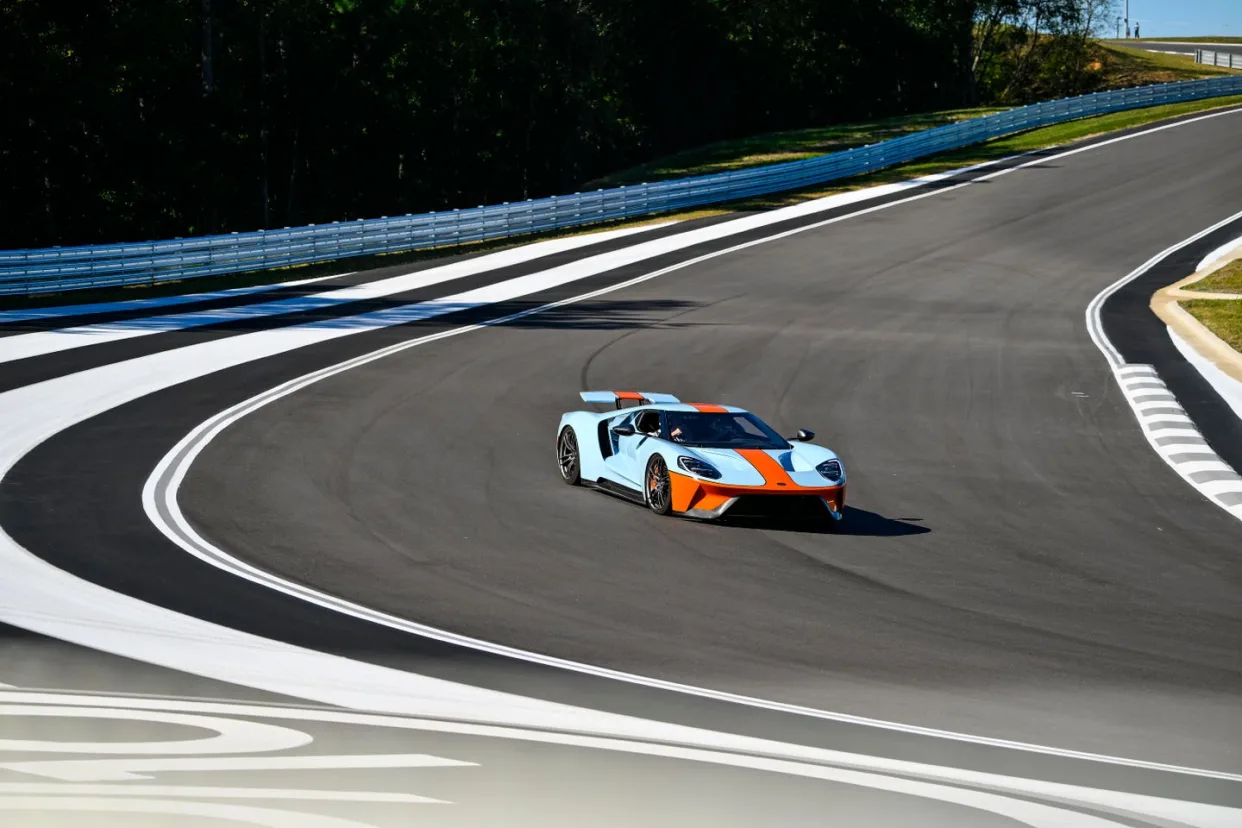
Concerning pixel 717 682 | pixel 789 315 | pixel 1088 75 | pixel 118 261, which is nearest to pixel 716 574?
pixel 717 682

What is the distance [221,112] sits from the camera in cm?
5956

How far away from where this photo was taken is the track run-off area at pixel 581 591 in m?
6.85

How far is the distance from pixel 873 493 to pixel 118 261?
868 inches

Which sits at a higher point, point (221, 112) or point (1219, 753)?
point (221, 112)

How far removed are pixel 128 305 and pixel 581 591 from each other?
2082cm

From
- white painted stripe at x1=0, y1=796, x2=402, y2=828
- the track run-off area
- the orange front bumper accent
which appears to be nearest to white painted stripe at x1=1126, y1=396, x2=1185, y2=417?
the track run-off area

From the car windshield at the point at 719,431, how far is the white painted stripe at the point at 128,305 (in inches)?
633

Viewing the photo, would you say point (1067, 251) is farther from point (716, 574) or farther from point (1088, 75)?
point (1088, 75)

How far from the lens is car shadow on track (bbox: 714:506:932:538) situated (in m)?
13.1

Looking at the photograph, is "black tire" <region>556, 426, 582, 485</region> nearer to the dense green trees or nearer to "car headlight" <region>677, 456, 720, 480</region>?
"car headlight" <region>677, 456, 720, 480</region>

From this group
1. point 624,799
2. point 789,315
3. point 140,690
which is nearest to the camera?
point 624,799

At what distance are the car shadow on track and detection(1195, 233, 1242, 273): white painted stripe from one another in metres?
23.4

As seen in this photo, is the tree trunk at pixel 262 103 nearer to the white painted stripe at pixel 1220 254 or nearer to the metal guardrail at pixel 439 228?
the metal guardrail at pixel 439 228

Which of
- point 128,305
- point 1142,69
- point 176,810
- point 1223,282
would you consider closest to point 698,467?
point 176,810
